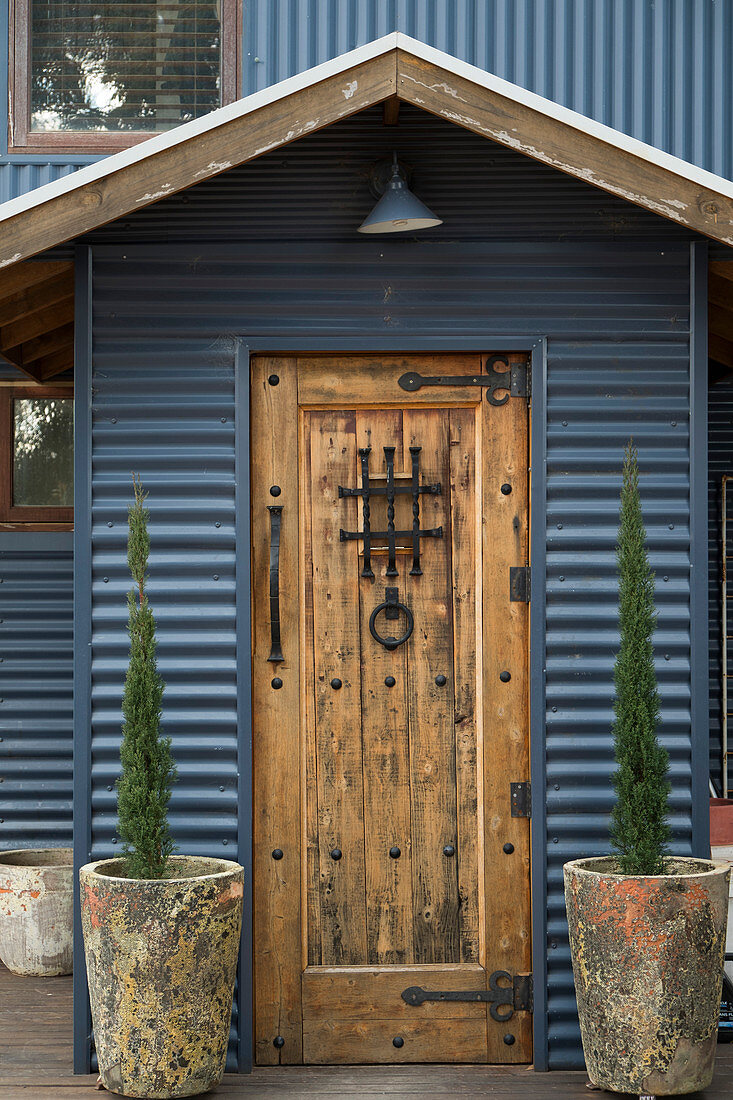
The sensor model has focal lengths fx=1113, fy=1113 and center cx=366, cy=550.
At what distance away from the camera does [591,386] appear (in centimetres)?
481

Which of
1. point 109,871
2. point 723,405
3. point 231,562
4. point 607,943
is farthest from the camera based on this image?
point 723,405

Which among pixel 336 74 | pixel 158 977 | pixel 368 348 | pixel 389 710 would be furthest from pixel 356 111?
pixel 158 977

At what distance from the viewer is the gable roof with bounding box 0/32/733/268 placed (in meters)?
4.27

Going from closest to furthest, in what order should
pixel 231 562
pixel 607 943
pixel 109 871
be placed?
pixel 607 943 < pixel 109 871 < pixel 231 562

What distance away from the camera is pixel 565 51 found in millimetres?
6695

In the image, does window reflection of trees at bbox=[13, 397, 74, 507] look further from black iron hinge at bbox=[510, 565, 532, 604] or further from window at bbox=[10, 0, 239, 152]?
black iron hinge at bbox=[510, 565, 532, 604]

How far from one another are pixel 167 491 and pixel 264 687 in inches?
37.2

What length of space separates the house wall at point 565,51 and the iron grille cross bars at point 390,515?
3061mm

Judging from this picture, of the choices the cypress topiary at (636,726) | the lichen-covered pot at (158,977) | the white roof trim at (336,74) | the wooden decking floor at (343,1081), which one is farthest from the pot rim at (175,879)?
the white roof trim at (336,74)

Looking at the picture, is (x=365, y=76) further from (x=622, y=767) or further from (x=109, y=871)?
(x=109, y=871)

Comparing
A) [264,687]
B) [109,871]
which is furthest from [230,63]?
[109,871]

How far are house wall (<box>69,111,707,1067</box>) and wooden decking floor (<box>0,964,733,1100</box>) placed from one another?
0.80 m

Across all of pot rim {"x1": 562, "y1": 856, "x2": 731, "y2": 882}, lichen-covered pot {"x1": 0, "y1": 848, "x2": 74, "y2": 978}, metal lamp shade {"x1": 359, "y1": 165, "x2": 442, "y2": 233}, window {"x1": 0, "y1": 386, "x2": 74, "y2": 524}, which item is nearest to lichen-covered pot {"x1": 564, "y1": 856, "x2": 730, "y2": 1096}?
pot rim {"x1": 562, "y1": 856, "x2": 731, "y2": 882}

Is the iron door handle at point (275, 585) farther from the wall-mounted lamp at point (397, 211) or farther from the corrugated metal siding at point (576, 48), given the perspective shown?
the corrugated metal siding at point (576, 48)
